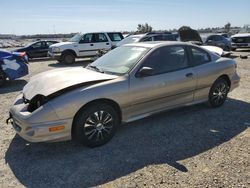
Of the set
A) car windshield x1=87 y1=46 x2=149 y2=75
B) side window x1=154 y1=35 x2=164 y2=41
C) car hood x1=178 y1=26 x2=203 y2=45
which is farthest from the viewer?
car hood x1=178 y1=26 x2=203 y2=45

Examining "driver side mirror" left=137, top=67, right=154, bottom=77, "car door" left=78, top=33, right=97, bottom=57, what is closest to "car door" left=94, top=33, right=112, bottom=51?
"car door" left=78, top=33, right=97, bottom=57

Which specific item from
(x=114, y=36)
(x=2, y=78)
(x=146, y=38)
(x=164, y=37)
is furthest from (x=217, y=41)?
(x=2, y=78)

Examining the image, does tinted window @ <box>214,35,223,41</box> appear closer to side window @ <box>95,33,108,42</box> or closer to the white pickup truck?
the white pickup truck

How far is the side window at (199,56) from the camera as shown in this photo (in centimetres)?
562

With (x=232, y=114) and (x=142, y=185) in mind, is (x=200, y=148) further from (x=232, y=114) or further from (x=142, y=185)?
(x=232, y=114)

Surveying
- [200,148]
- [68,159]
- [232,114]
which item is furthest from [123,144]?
[232,114]

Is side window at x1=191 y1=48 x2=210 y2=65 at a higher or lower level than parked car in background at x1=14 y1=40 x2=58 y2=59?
higher

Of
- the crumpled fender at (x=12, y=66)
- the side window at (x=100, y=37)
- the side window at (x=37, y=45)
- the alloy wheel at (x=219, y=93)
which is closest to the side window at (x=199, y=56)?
the alloy wheel at (x=219, y=93)

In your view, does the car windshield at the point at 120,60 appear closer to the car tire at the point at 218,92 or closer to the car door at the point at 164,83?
the car door at the point at 164,83

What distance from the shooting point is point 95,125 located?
14.0 ft

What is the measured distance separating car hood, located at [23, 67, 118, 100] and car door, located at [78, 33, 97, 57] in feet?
36.0

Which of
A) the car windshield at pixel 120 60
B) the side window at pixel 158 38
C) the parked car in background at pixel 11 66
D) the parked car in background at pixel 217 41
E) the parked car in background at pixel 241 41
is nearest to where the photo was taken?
the car windshield at pixel 120 60

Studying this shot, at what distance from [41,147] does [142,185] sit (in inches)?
74.7

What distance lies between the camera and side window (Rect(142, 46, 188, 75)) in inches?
194
